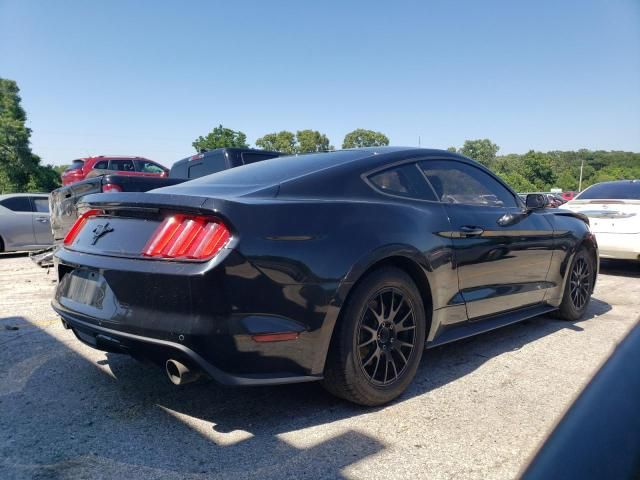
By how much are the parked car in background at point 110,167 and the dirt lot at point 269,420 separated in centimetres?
1182

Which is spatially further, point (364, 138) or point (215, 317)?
point (364, 138)

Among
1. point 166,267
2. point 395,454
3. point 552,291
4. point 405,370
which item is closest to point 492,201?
point 552,291

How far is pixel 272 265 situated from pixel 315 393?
105cm

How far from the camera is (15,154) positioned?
3794 centimetres

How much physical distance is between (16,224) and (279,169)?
28.3ft

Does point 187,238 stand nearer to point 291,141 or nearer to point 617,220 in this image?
point 617,220

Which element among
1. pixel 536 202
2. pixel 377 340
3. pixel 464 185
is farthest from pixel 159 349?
pixel 536 202

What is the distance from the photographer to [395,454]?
7.33 ft

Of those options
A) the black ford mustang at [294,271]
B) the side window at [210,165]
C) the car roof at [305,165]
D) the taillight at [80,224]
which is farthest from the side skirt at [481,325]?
the side window at [210,165]

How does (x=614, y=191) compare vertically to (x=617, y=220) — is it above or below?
above

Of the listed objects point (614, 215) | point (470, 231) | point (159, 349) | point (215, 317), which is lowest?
point (159, 349)

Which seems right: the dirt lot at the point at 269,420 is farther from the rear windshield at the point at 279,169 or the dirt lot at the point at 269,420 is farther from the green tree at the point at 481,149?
the green tree at the point at 481,149

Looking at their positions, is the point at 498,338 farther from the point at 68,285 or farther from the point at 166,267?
the point at 68,285

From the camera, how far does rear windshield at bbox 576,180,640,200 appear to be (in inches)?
295
